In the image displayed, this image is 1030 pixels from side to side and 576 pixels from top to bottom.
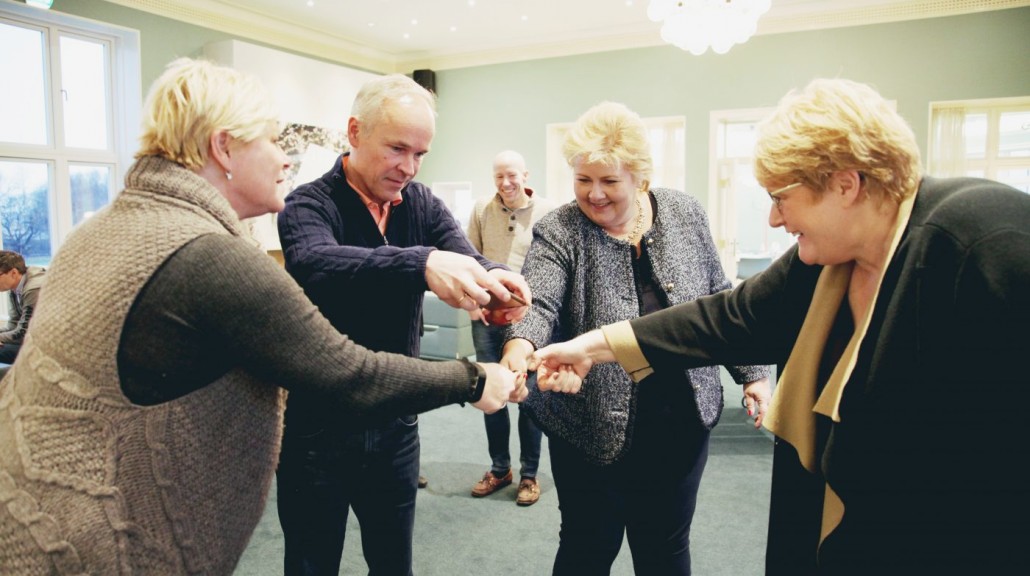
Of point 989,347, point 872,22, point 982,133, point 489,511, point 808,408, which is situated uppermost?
point 872,22

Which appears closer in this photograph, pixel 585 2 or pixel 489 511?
pixel 489 511

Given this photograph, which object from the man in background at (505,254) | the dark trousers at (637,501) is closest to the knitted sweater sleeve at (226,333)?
the dark trousers at (637,501)

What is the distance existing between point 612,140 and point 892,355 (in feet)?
2.66

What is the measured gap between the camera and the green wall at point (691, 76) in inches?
247

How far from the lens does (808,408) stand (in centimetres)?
121

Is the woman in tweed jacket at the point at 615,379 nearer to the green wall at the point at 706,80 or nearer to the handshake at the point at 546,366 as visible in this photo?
the handshake at the point at 546,366

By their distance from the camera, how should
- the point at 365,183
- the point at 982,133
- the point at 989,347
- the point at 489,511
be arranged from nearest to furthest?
the point at 989,347, the point at 365,183, the point at 489,511, the point at 982,133

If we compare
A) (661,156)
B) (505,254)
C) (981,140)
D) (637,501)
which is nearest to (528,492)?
(505,254)

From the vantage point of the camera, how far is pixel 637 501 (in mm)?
1609

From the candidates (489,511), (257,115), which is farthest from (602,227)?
(489,511)

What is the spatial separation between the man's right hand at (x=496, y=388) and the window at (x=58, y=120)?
18.8 feet

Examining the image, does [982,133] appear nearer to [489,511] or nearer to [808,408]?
[489,511]

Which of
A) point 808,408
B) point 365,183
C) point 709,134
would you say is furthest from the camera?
point 709,134

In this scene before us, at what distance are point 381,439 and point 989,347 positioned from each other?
1187 mm
